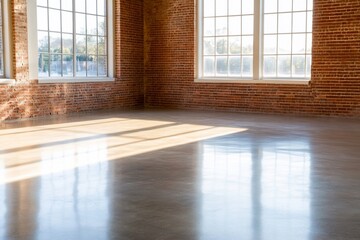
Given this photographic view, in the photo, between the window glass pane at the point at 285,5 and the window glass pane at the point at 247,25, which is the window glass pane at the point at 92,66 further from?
the window glass pane at the point at 285,5

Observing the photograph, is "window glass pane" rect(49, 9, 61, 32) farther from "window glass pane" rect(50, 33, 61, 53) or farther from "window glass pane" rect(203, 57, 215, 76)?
"window glass pane" rect(203, 57, 215, 76)

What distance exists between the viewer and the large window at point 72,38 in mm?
10672

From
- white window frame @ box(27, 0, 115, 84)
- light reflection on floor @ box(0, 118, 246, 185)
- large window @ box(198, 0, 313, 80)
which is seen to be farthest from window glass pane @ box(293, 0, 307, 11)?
white window frame @ box(27, 0, 115, 84)

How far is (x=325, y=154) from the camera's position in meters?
6.04

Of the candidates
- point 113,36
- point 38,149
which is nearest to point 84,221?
point 38,149

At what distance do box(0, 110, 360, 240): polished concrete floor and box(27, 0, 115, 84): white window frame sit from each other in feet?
7.54

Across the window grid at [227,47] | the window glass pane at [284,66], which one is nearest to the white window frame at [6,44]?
the window grid at [227,47]

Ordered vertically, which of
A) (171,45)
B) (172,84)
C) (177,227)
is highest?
(171,45)

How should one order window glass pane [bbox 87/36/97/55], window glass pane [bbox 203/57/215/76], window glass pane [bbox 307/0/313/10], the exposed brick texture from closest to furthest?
the exposed brick texture < window glass pane [bbox 307/0/313/10] < window glass pane [bbox 87/36/97/55] < window glass pane [bbox 203/57/215/76]

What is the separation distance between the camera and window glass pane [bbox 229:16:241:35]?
1203 centimetres

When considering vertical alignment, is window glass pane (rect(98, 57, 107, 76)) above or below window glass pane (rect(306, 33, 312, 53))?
below

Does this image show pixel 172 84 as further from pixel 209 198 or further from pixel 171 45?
pixel 209 198

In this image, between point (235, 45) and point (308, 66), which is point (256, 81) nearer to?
point (235, 45)

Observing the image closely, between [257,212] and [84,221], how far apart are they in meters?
1.22
